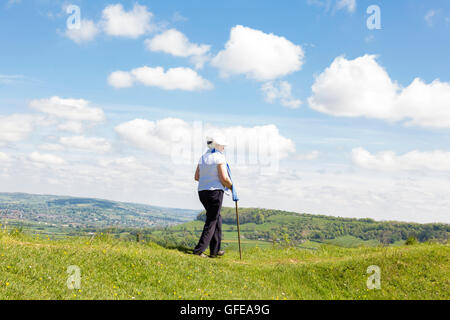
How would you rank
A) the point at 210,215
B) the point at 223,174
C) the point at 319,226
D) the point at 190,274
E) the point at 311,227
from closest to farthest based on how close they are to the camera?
the point at 190,274 → the point at 223,174 → the point at 210,215 → the point at 311,227 → the point at 319,226

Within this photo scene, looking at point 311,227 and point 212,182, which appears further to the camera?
point 311,227

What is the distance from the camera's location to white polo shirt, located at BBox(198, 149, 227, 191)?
1179 cm

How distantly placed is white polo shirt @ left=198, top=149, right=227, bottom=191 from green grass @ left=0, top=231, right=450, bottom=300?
Answer: 7.44ft

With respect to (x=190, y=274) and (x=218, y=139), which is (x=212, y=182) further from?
(x=190, y=274)

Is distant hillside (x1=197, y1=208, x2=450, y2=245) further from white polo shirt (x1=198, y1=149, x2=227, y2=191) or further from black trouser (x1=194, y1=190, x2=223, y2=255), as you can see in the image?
white polo shirt (x1=198, y1=149, x2=227, y2=191)

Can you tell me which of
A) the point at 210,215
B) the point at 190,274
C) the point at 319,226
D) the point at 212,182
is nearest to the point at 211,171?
the point at 212,182

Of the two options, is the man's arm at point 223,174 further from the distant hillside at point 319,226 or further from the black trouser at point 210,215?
the distant hillside at point 319,226

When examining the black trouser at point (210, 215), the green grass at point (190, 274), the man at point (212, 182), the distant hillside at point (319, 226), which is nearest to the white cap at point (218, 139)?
the man at point (212, 182)

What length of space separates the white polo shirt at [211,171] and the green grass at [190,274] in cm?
227

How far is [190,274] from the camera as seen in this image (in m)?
10.1

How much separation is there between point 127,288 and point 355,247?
11489 millimetres

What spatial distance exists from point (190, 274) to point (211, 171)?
10.7 ft
